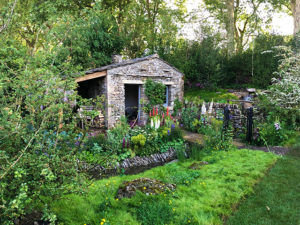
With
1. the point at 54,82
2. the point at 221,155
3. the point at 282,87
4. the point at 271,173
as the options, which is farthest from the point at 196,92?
the point at 54,82

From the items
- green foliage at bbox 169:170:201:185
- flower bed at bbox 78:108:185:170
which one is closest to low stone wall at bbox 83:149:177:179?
flower bed at bbox 78:108:185:170

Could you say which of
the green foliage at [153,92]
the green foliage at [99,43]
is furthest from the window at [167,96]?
the green foliage at [99,43]

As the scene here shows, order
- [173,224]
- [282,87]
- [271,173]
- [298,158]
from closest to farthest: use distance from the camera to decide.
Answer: [173,224], [271,173], [298,158], [282,87]

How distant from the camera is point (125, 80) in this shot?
10.5m

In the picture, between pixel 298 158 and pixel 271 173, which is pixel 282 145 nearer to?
pixel 298 158

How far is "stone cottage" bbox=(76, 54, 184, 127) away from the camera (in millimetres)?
9906

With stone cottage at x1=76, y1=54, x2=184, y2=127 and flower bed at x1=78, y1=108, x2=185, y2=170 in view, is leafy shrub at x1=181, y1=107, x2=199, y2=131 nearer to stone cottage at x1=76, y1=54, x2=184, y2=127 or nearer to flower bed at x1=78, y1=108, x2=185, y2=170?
stone cottage at x1=76, y1=54, x2=184, y2=127

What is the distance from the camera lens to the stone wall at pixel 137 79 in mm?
10044

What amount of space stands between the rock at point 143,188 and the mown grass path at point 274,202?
4.18 feet

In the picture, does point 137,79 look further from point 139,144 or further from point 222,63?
point 222,63

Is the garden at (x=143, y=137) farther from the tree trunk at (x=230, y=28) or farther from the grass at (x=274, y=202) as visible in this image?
the tree trunk at (x=230, y=28)

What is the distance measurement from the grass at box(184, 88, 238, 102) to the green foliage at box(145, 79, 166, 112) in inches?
105

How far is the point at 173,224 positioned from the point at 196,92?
14.1 m

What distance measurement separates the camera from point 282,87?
9828mm
